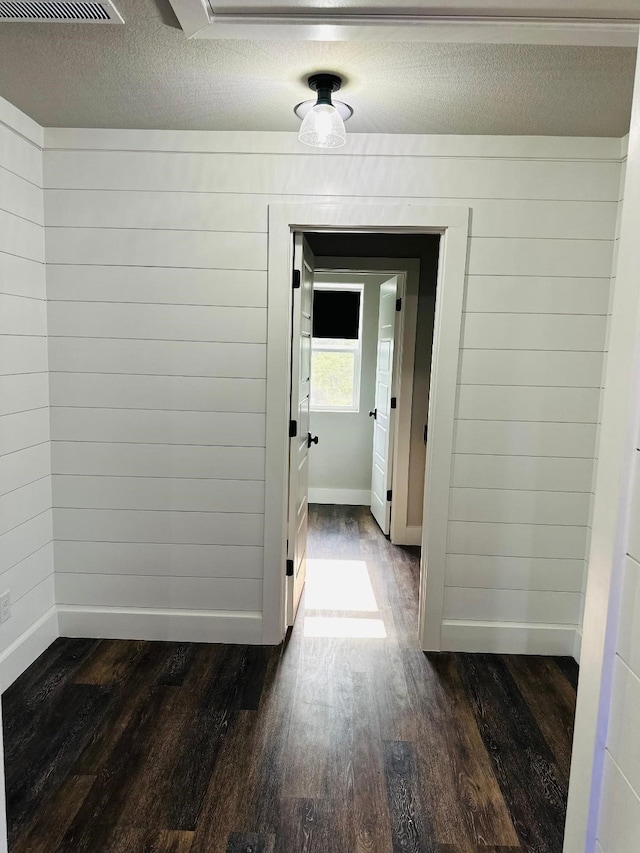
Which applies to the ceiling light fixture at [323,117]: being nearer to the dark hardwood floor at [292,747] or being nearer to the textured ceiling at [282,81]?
the textured ceiling at [282,81]

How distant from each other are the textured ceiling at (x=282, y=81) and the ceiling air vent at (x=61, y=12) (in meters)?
0.05

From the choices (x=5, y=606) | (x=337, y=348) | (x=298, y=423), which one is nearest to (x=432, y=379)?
(x=298, y=423)

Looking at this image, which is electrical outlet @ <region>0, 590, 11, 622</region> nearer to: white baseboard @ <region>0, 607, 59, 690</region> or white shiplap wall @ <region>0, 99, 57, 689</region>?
white shiplap wall @ <region>0, 99, 57, 689</region>

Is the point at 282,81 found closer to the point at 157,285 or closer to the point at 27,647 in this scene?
the point at 157,285

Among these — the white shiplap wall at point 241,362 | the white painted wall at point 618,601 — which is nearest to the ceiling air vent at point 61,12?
the white shiplap wall at point 241,362

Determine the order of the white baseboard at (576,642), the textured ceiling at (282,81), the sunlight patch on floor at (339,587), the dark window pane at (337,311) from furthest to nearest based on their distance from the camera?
the dark window pane at (337,311) → the sunlight patch on floor at (339,587) → the white baseboard at (576,642) → the textured ceiling at (282,81)

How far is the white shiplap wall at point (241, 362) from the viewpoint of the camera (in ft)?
8.68

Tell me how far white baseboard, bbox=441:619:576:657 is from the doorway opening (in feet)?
2.87

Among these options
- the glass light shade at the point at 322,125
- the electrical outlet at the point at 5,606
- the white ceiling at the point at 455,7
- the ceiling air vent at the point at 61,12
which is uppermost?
the white ceiling at the point at 455,7

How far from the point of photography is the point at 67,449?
112 inches

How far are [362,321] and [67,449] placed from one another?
3430 mm

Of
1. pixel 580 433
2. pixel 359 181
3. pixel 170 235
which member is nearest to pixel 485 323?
pixel 580 433

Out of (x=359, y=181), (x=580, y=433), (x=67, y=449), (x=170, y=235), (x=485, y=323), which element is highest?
(x=359, y=181)

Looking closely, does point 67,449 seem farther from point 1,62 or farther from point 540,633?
point 540,633
